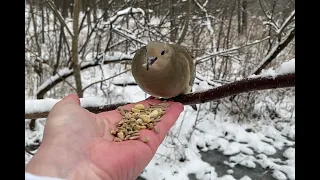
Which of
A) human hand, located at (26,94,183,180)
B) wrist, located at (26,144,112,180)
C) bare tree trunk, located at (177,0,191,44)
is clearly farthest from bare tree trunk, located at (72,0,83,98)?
wrist, located at (26,144,112,180)

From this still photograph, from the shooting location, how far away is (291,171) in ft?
11.8

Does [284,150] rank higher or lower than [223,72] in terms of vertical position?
lower

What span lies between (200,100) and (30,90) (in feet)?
9.33

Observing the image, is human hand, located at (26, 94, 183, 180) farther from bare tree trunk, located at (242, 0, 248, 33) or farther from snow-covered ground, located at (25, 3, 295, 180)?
bare tree trunk, located at (242, 0, 248, 33)

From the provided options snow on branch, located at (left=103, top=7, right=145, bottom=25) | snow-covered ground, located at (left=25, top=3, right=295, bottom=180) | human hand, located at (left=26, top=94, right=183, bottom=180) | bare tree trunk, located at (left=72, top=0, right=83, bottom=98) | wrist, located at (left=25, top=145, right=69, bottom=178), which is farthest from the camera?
snow-covered ground, located at (left=25, top=3, right=295, bottom=180)

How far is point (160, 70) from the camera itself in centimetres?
141

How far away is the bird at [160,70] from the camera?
138cm

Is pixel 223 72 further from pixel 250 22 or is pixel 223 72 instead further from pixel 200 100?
pixel 200 100

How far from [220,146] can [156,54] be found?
2.94 m

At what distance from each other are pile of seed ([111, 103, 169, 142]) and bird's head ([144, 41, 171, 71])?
19 cm

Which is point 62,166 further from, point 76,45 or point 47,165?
point 76,45

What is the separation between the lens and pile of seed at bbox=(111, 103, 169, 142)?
3.97 ft
